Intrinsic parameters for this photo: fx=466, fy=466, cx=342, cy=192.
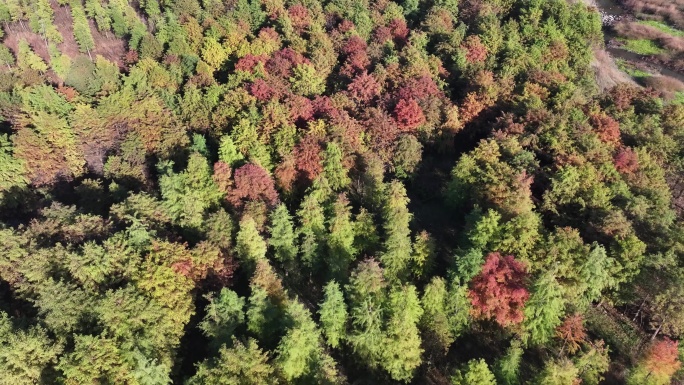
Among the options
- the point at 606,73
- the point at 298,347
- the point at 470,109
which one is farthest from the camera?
the point at 606,73

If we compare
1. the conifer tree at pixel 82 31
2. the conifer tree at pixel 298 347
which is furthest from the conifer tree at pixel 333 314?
the conifer tree at pixel 82 31

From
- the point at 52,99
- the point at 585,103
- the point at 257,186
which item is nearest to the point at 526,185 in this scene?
the point at 585,103

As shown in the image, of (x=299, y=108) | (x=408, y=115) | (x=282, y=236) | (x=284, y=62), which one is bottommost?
(x=282, y=236)

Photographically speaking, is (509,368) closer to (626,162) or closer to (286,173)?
(286,173)

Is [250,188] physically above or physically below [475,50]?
below

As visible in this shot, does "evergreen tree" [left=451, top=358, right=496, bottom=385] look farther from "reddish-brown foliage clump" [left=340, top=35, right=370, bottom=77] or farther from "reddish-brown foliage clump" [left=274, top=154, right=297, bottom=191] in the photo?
"reddish-brown foliage clump" [left=340, top=35, right=370, bottom=77]

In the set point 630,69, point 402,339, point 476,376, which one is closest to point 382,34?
point 630,69

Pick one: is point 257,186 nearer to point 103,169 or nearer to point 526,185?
point 103,169

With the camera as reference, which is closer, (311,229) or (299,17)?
(311,229)
